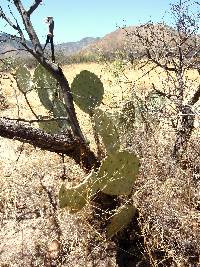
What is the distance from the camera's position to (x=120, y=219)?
9.39ft

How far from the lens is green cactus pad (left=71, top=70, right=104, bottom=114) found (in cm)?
382

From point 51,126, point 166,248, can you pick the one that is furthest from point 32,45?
point 166,248

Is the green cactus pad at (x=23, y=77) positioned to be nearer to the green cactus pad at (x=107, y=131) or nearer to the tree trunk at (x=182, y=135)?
the green cactus pad at (x=107, y=131)

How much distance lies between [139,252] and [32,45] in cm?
151

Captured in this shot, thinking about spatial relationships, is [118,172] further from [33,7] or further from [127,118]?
[127,118]

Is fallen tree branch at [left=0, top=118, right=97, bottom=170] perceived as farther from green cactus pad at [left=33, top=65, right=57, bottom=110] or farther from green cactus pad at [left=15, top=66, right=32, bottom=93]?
green cactus pad at [left=15, top=66, right=32, bottom=93]

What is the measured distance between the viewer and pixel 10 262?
9.58 ft

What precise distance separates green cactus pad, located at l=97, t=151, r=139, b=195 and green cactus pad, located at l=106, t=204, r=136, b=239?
0.38 ft

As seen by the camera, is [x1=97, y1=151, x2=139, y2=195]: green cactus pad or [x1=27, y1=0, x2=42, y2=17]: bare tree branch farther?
[x1=27, y1=0, x2=42, y2=17]: bare tree branch

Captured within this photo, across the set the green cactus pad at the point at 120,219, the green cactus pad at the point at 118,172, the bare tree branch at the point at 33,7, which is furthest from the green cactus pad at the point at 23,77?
the green cactus pad at the point at 120,219

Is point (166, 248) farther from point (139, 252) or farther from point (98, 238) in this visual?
point (98, 238)

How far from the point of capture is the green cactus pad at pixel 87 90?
382 cm

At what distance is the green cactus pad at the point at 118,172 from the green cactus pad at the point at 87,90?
1087 mm

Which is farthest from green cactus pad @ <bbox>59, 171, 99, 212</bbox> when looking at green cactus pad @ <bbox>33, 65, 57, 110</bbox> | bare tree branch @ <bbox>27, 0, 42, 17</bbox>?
green cactus pad @ <bbox>33, 65, 57, 110</bbox>
